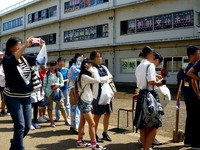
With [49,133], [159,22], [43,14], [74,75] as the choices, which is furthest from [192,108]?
[43,14]

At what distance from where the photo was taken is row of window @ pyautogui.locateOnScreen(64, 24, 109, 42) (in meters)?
27.8

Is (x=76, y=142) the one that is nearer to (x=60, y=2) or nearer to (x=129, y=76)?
(x=129, y=76)

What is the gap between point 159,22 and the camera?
Answer: 22969mm

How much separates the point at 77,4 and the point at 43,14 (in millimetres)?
6967

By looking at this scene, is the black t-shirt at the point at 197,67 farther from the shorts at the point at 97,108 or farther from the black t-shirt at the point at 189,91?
the shorts at the point at 97,108

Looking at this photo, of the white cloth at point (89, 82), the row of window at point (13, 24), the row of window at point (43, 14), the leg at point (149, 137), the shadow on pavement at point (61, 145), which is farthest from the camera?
the row of window at point (13, 24)

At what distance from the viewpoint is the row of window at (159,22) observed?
69.6 feet

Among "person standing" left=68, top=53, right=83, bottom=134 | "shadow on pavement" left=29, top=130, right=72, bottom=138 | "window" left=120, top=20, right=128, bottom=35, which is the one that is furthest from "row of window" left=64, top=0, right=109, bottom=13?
"shadow on pavement" left=29, top=130, right=72, bottom=138

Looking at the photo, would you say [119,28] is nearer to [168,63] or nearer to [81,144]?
[168,63]

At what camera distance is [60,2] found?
108ft

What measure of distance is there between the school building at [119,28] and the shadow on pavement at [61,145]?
55.5ft

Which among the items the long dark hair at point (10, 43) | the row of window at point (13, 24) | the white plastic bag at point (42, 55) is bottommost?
the white plastic bag at point (42, 55)

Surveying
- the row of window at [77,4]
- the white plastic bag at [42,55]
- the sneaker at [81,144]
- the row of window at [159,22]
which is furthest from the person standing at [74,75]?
the row of window at [77,4]

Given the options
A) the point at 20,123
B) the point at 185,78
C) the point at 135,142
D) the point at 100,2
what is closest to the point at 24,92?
the point at 20,123
